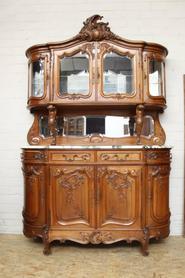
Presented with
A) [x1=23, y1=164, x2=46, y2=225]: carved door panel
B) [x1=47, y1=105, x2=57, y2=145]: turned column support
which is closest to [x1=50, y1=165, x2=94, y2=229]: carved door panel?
[x1=23, y1=164, x2=46, y2=225]: carved door panel

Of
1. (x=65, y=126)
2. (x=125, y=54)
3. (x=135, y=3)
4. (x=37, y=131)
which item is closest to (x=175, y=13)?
(x=135, y=3)

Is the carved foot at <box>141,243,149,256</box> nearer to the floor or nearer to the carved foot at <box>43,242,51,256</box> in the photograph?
the floor

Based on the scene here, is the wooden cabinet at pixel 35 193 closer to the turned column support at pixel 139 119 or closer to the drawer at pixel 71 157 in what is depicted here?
the drawer at pixel 71 157

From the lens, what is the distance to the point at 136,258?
259 centimetres

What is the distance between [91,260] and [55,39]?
2399 millimetres

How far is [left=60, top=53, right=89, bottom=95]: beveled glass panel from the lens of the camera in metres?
2.86

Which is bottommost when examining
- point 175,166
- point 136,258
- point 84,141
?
point 136,258

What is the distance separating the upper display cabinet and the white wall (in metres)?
0.46

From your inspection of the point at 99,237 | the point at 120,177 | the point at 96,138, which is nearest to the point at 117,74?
the point at 96,138

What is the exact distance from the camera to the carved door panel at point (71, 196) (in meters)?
2.64

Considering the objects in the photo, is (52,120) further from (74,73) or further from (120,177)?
(120,177)

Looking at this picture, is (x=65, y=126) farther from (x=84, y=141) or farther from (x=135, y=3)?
(x=135, y=3)

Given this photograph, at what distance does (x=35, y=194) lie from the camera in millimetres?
2719

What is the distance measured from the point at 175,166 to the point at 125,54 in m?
1.36
